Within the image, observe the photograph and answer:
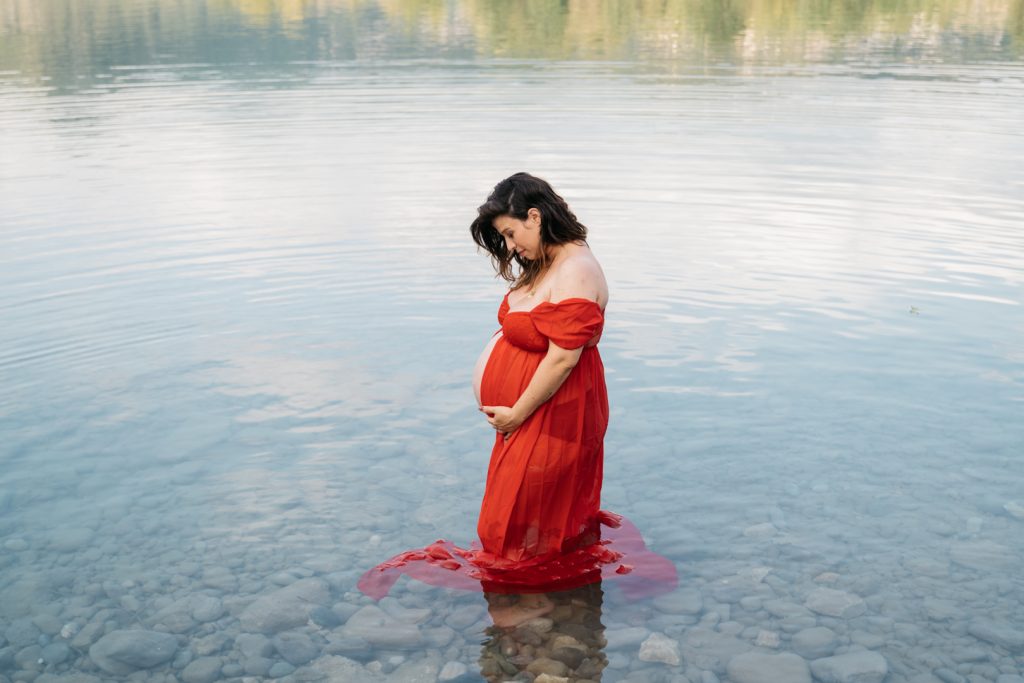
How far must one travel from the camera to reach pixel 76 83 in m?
30.7

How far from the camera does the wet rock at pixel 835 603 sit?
5.61 m

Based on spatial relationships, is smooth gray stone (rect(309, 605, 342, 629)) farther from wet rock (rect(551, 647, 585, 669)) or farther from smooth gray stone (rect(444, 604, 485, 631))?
wet rock (rect(551, 647, 585, 669))

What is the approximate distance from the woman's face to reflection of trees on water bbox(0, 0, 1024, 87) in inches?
1206

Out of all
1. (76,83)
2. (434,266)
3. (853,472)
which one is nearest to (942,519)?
(853,472)

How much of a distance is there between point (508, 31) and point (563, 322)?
41866 mm

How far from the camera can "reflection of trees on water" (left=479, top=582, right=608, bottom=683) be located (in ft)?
17.0

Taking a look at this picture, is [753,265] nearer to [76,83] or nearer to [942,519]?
[942,519]

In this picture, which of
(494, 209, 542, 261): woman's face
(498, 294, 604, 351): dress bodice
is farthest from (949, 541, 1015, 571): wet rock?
(494, 209, 542, 261): woman's face

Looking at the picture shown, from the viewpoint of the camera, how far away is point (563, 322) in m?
5.19

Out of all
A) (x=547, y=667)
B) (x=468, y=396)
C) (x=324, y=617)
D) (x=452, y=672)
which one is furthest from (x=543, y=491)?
(x=468, y=396)

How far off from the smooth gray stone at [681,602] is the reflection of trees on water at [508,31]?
30.7 meters

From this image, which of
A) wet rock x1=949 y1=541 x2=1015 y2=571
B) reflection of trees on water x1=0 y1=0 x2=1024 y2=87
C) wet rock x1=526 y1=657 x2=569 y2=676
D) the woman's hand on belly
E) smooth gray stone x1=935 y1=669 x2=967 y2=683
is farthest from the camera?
reflection of trees on water x1=0 y1=0 x2=1024 y2=87

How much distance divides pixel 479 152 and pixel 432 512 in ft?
44.1

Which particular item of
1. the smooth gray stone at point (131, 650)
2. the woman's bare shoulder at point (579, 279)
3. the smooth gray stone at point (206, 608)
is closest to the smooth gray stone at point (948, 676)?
the woman's bare shoulder at point (579, 279)
